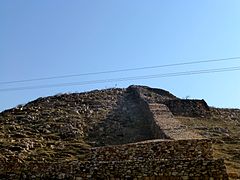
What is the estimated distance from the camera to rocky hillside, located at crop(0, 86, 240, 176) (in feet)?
66.5

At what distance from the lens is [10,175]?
14773 mm

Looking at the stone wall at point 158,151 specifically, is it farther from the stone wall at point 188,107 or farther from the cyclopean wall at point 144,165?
the stone wall at point 188,107

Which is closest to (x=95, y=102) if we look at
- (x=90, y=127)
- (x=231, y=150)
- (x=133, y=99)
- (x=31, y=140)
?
(x=133, y=99)

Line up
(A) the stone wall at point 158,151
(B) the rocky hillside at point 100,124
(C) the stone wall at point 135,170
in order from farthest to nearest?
1. (B) the rocky hillside at point 100,124
2. (A) the stone wall at point 158,151
3. (C) the stone wall at point 135,170

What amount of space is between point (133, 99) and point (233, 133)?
925 centimetres

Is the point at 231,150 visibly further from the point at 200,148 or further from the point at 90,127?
the point at 90,127

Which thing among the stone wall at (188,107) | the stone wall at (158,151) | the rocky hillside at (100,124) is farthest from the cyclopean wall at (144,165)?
the stone wall at (188,107)

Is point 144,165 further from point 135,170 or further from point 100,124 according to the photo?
point 100,124

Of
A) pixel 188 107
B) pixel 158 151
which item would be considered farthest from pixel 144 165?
pixel 188 107

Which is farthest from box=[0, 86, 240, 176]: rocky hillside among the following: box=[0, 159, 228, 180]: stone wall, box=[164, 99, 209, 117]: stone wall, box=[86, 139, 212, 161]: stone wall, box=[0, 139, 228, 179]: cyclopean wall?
box=[0, 159, 228, 180]: stone wall

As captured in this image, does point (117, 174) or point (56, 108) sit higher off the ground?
point (56, 108)

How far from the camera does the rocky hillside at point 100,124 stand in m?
20.3

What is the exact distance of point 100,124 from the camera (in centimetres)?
2602

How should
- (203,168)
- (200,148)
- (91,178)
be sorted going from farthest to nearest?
1. (200,148)
2. (91,178)
3. (203,168)
